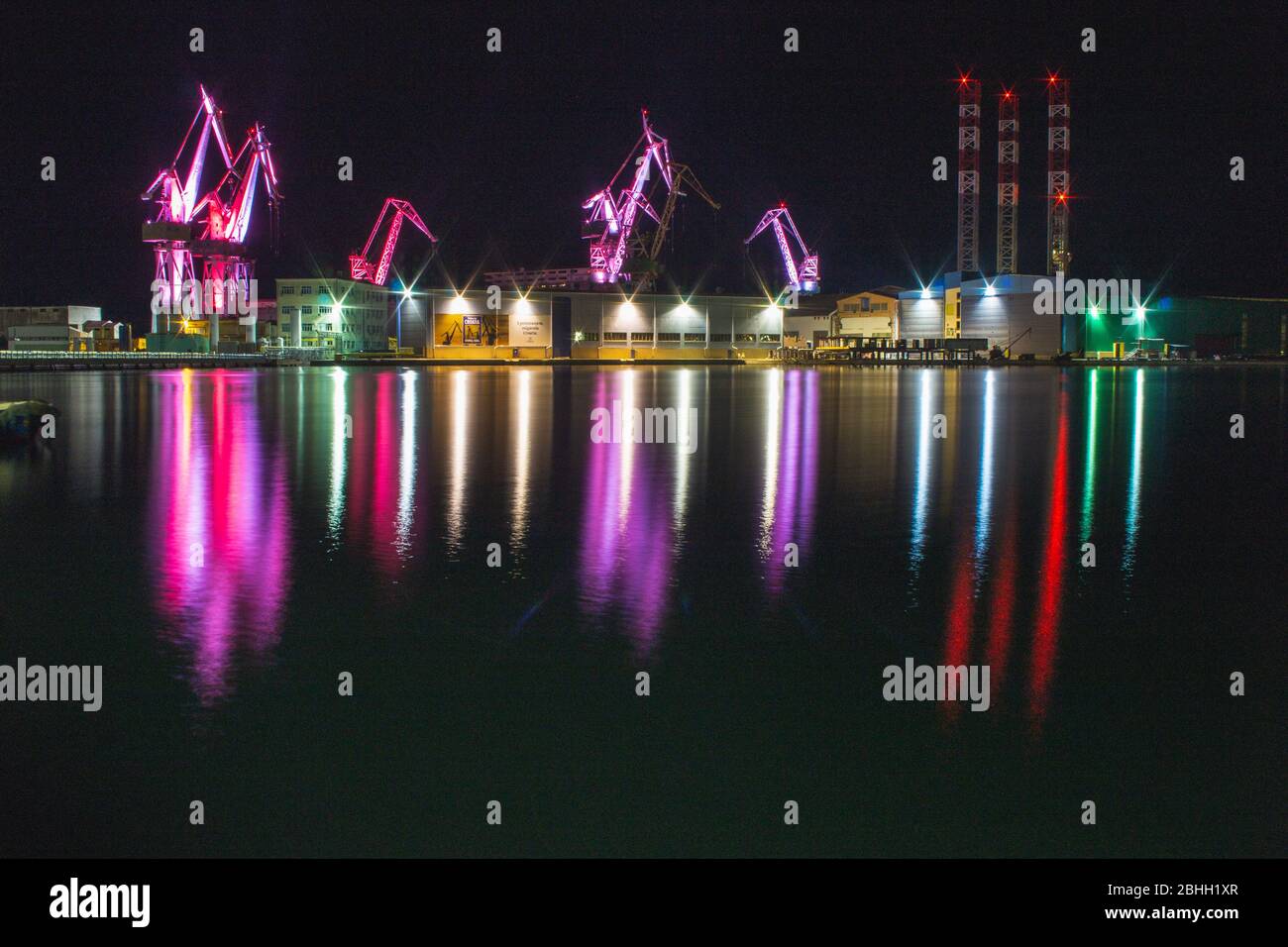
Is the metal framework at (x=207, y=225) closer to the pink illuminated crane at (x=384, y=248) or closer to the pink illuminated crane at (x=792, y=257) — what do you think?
the pink illuminated crane at (x=384, y=248)

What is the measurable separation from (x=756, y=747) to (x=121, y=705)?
12.0ft

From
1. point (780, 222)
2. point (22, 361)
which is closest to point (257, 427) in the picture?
point (22, 361)

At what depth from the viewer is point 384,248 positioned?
105 metres

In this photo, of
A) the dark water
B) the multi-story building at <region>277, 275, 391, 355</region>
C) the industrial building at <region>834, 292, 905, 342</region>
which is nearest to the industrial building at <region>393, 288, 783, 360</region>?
the multi-story building at <region>277, 275, 391, 355</region>

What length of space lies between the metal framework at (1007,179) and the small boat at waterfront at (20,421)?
94.3 metres

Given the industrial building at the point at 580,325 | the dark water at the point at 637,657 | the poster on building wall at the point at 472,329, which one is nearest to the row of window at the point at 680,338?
the industrial building at the point at 580,325

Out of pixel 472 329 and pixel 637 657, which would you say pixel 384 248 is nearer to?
pixel 472 329

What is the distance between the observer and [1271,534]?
43.4ft

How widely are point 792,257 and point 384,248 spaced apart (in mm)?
37145

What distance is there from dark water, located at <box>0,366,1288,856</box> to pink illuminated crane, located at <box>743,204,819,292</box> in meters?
97.2

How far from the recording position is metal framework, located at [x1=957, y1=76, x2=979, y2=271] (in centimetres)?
10000

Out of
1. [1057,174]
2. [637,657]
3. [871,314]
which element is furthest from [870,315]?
[637,657]

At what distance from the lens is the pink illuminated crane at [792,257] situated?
373 feet
